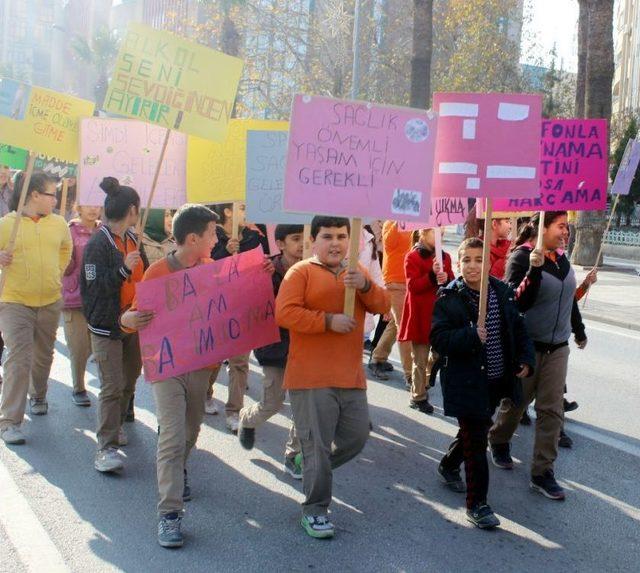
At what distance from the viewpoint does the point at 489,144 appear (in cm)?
482

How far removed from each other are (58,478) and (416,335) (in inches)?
116

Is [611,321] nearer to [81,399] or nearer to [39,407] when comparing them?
[81,399]

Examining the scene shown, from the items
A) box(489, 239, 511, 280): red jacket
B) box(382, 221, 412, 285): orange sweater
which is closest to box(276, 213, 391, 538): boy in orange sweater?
box(489, 239, 511, 280): red jacket

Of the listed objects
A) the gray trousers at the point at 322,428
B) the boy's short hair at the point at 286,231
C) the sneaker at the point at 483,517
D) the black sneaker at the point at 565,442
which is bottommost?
the black sneaker at the point at 565,442

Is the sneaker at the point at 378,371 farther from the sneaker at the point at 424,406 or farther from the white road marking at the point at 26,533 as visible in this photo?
the white road marking at the point at 26,533

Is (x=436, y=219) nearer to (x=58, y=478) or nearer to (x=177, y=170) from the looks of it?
(x=177, y=170)

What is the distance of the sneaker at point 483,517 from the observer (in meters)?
4.55

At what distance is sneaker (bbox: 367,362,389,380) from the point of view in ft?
27.2

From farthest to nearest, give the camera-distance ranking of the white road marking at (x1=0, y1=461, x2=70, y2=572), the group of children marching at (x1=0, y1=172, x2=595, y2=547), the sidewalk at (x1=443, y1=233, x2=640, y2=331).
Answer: the sidewalk at (x1=443, y1=233, x2=640, y2=331) → the group of children marching at (x1=0, y1=172, x2=595, y2=547) → the white road marking at (x1=0, y1=461, x2=70, y2=572)

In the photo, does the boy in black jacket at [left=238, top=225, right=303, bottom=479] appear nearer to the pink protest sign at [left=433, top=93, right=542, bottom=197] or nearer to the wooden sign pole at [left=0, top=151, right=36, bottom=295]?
the pink protest sign at [left=433, top=93, right=542, bottom=197]

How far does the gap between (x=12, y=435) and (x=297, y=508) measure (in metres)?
2.12

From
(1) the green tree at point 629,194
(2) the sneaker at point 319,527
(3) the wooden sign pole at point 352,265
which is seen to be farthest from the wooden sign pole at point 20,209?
(1) the green tree at point 629,194

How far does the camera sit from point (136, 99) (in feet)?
17.6

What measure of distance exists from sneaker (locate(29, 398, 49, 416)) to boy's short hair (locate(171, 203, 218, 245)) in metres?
2.59
